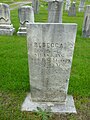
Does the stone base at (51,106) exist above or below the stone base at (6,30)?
below

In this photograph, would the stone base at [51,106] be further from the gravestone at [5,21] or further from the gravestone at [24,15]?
→ the gravestone at [5,21]

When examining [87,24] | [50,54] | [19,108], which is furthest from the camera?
[87,24]

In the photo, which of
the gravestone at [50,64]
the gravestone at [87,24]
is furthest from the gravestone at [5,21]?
the gravestone at [50,64]

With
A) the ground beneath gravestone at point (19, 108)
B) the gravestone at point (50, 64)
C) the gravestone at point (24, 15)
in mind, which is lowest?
the ground beneath gravestone at point (19, 108)

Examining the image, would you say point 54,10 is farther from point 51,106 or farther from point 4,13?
point 51,106

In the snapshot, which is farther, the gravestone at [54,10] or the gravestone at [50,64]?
the gravestone at [54,10]

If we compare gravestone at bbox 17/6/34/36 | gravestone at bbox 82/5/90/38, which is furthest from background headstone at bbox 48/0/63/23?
gravestone at bbox 82/5/90/38

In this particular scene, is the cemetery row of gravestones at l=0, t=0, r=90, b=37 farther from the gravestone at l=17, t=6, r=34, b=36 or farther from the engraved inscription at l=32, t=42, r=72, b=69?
the engraved inscription at l=32, t=42, r=72, b=69

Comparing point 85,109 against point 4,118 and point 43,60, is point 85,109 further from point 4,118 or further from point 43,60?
point 4,118

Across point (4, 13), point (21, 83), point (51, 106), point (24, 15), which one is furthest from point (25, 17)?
point (51, 106)

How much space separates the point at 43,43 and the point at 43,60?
340 mm

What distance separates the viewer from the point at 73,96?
13.1ft

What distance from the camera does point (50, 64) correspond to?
10.8 ft

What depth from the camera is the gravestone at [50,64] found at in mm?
2980
